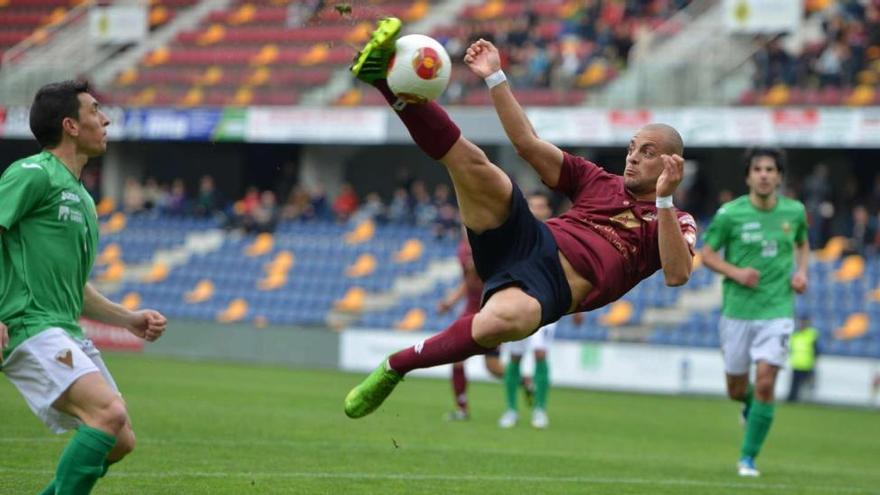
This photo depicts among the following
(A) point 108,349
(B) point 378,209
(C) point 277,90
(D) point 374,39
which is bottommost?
(A) point 108,349

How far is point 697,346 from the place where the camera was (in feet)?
80.8

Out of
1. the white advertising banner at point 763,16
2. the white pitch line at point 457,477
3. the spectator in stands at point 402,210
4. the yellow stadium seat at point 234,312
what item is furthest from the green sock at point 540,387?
the spectator in stands at point 402,210

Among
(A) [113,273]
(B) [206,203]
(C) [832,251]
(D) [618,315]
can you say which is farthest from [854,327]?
(A) [113,273]

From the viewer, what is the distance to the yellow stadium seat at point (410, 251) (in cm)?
3097

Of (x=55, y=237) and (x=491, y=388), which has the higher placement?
(x=55, y=237)

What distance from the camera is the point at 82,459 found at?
684cm

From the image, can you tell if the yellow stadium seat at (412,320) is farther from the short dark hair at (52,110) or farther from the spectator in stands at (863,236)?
the short dark hair at (52,110)

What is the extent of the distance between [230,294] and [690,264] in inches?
972

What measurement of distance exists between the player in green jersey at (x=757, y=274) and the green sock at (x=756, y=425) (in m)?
0.02

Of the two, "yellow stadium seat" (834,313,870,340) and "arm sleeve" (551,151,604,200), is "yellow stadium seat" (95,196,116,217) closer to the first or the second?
"yellow stadium seat" (834,313,870,340)

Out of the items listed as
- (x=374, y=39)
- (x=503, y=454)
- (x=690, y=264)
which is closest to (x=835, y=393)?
(x=503, y=454)

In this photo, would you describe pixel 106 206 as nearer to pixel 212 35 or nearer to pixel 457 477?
pixel 212 35

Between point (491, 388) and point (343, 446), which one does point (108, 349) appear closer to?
point (491, 388)

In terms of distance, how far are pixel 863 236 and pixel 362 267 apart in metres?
→ 10.8
